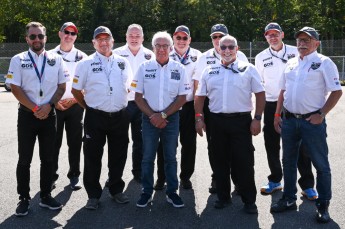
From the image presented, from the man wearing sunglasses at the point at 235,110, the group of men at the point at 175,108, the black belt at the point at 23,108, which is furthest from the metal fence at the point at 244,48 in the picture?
the black belt at the point at 23,108

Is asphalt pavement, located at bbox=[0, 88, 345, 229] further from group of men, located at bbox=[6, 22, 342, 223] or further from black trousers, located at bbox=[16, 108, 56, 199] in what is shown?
black trousers, located at bbox=[16, 108, 56, 199]

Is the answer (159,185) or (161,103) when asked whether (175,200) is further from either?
(161,103)

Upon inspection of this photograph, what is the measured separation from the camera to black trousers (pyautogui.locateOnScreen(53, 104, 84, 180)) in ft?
22.0

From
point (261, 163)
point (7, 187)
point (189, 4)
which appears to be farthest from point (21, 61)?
point (189, 4)

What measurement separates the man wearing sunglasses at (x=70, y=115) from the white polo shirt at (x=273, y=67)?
8.10 feet

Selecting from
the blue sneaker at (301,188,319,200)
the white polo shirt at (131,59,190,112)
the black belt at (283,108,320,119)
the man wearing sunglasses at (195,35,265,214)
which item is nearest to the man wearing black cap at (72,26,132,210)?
the white polo shirt at (131,59,190,112)

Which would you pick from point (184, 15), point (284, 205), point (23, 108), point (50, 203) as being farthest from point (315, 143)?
point (184, 15)

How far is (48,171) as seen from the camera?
5.95 m

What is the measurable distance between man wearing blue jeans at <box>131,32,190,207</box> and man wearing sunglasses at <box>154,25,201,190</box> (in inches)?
25.5

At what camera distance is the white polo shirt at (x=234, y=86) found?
5.68 meters

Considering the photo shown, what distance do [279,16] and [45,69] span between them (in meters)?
29.9

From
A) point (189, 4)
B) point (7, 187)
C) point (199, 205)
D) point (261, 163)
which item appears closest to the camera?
point (199, 205)

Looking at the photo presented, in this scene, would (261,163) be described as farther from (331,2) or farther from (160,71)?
(331,2)

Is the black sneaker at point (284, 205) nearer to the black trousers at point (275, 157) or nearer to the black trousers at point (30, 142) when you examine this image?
the black trousers at point (275, 157)
